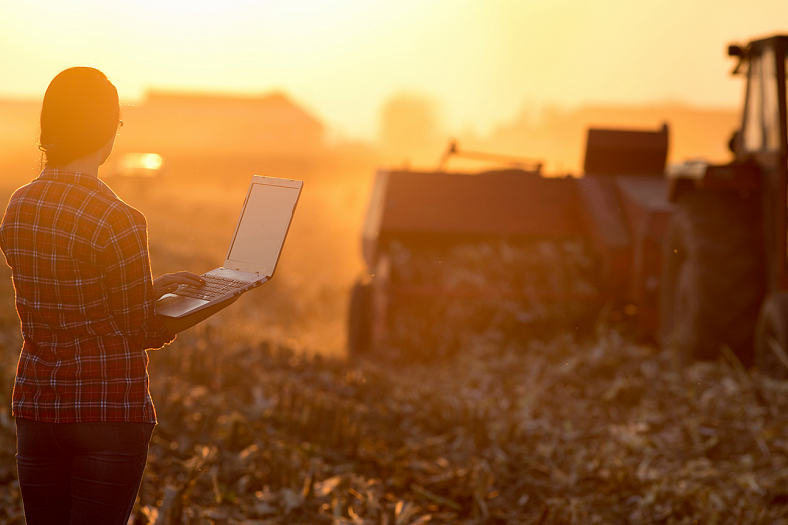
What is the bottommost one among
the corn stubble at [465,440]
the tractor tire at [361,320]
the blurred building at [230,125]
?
the corn stubble at [465,440]

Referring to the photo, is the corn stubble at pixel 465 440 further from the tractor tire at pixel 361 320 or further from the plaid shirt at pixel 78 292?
the plaid shirt at pixel 78 292

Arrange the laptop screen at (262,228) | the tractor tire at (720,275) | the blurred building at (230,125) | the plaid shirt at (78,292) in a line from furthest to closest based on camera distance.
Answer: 1. the blurred building at (230,125)
2. the tractor tire at (720,275)
3. the laptop screen at (262,228)
4. the plaid shirt at (78,292)

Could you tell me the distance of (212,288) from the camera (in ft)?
6.43

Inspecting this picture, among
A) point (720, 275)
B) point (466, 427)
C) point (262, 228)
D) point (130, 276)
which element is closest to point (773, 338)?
→ point (720, 275)

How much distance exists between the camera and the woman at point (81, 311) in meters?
1.80

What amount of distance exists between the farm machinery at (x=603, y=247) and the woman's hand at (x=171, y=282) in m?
4.04

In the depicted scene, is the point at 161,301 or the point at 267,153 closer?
the point at 161,301

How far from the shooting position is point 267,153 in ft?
157

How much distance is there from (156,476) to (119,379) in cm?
221

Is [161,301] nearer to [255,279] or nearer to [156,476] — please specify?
[255,279]

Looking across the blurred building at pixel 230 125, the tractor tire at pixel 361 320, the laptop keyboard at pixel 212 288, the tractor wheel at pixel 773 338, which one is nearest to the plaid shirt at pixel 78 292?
the laptop keyboard at pixel 212 288

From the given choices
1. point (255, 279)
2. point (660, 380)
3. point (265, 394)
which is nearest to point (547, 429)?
point (660, 380)

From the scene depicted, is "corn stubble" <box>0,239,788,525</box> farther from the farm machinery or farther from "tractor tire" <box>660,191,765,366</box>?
"tractor tire" <box>660,191,765,366</box>

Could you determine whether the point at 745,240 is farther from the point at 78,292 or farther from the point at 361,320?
the point at 78,292
